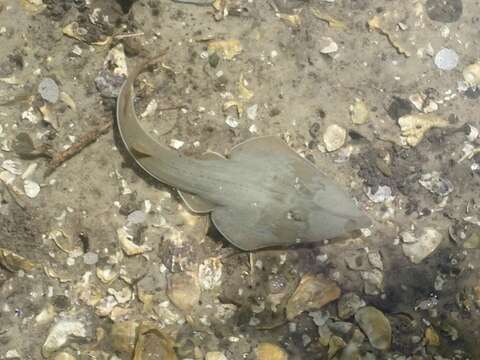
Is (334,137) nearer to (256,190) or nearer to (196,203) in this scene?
(256,190)

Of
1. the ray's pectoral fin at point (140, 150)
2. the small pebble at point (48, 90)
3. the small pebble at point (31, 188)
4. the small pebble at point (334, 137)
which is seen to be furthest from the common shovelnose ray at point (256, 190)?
the small pebble at point (31, 188)

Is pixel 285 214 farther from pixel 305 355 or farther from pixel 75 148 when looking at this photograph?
pixel 75 148

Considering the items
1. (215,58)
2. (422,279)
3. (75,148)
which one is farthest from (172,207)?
(422,279)

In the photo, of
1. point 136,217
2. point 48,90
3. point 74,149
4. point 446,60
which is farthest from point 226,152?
point 446,60

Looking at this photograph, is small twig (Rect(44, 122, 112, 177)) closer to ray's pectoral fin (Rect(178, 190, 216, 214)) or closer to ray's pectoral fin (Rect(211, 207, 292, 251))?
ray's pectoral fin (Rect(178, 190, 216, 214))

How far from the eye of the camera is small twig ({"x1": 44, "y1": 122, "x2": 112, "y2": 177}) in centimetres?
471

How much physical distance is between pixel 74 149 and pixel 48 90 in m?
0.50

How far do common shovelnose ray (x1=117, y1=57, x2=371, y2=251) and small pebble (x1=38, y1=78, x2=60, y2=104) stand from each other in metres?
0.58

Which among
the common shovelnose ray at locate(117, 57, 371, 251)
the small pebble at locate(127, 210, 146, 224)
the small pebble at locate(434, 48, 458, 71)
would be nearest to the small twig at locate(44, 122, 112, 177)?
the common shovelnose ray at locate(117, 57, 371, 251)

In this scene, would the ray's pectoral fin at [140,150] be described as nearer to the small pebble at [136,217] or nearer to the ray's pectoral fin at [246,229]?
the small pebble at [136,217]

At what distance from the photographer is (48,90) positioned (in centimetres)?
475

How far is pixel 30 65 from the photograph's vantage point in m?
4.77

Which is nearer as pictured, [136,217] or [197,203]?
[197,203]

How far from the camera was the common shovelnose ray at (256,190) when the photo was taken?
4430mm
